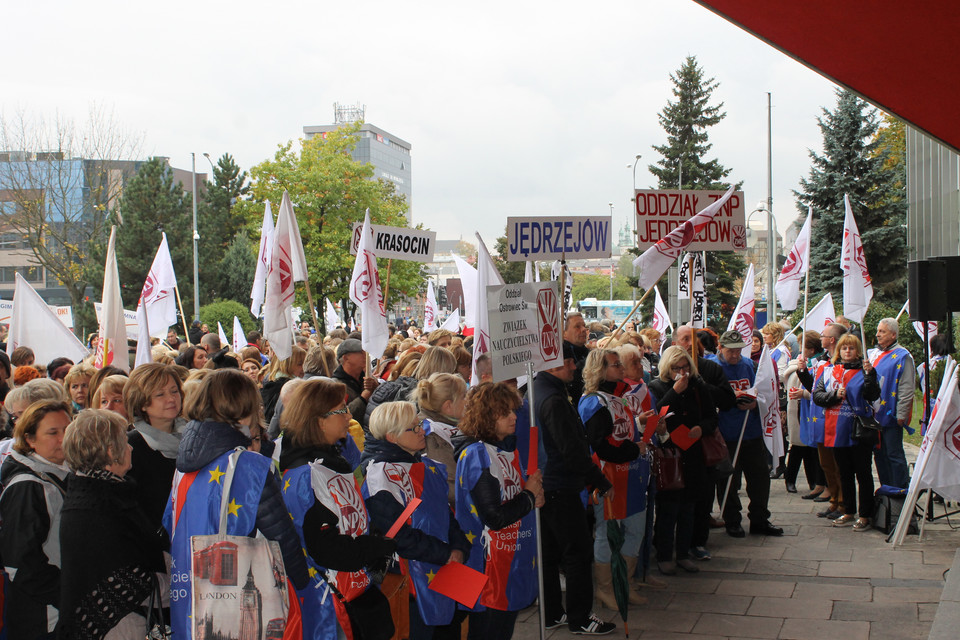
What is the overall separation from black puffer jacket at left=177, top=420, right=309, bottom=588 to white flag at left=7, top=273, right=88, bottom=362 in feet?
24.3

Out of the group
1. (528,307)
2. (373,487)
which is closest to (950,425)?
(528,307)

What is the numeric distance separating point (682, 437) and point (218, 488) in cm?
474

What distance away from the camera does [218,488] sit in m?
3.62

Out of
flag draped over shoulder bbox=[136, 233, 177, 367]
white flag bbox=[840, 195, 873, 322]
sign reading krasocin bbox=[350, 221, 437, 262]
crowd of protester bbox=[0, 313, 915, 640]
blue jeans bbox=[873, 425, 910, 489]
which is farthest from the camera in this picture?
flag draped over shoulder bbox=[136, 233, 177, 367]

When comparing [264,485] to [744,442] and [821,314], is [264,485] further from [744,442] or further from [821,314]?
[821,314]

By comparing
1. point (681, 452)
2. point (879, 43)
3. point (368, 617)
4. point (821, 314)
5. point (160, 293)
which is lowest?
point (368, 617)

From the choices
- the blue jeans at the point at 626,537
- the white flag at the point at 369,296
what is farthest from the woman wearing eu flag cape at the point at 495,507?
the white flag at the point at 369,296

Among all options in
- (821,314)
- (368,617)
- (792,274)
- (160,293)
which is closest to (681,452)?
(368,617)

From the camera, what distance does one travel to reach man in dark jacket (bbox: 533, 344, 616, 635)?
19.2 feet

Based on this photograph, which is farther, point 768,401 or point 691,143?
point 691,143

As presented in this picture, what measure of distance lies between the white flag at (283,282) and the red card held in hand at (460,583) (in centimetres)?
423

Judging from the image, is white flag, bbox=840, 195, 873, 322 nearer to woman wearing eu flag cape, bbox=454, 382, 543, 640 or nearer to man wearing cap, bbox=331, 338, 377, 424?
man wearing cap, bbox=331, 338, 377, 424

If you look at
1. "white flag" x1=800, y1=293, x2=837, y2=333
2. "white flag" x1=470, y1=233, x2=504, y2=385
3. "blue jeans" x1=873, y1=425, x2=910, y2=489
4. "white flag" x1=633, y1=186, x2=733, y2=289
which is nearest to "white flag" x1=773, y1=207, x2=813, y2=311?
"white flag" x1=800, y1=293, x2=837, y2=333

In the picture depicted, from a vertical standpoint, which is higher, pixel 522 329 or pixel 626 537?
pixel 522 329
